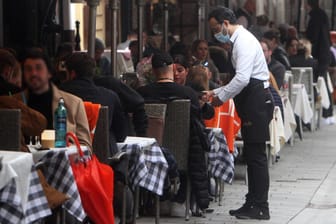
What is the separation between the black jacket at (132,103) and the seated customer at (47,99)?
1245 mm

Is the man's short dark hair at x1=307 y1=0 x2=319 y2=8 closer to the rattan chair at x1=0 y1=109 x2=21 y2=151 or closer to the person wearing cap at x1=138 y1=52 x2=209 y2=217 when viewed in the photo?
the person wearing cap at x1=138 y1=52 x2=209 y2=217

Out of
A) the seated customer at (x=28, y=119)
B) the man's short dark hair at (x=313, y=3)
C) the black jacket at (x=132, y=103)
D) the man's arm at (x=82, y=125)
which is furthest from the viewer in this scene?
the man's short dark hair at (x=313, y=3)

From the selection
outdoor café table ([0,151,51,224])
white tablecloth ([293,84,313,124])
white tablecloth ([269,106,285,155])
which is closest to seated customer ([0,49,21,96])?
outdoor café table ([0,151,51,224])

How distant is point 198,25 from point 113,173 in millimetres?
10793

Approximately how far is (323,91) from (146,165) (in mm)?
10737

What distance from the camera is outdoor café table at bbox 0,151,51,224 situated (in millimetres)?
6043

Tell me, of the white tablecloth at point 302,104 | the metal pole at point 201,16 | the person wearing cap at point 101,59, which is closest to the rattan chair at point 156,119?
A: the person wearing cap at point 101,59

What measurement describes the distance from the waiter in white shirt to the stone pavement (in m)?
0.35

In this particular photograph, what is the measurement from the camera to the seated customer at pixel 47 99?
754 centimetres

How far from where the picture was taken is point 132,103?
29.2 feet

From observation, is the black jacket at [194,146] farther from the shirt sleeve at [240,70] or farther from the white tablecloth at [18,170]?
the white tablecloth at [18,170]

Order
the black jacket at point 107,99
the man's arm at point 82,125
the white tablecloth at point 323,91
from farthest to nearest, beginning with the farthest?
1. the white tablecloth at point 323,91
2. the black jacket at point 107,99
3. the man's arm at point 82,125

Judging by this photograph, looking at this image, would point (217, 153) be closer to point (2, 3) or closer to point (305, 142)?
point (2, 3)

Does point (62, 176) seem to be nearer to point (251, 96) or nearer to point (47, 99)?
point (47, 99)
